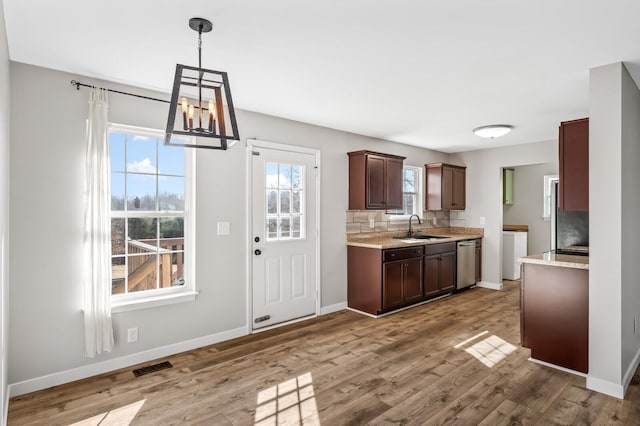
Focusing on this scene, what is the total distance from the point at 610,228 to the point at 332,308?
3.11 m

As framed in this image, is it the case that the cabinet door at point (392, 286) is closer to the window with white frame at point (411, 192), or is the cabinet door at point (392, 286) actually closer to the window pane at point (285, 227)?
the window pane at point (285, 227)

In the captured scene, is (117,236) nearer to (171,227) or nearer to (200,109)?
(171,227)

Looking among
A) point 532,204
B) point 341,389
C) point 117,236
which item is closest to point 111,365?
point 117,236

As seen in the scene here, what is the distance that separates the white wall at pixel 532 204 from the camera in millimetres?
7520

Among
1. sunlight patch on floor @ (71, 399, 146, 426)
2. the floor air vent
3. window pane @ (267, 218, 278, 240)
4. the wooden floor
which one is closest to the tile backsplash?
window pane @ (267, 218, 278, 240)

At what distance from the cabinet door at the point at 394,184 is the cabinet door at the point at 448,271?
1086 mm

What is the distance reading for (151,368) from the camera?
10.3ft

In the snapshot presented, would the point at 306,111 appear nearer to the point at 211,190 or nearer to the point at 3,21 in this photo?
the point at 211,190

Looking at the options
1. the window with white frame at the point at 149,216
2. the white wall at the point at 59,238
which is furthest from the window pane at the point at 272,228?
the window with white frame at the point at 149,216

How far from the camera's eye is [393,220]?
5875 millimetres

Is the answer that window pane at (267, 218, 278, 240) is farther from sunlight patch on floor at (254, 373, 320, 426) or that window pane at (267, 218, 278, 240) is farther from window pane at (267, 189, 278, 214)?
sunlight patch on floor at (254, 373, 320, 426)

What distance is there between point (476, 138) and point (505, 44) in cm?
326

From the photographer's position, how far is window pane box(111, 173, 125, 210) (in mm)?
3154

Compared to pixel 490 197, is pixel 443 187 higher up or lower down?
higher up
